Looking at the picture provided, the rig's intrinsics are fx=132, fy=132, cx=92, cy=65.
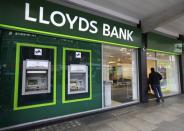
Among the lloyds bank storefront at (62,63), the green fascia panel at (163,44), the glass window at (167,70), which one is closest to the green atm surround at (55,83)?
the lloyds bank storefront at (62,63)

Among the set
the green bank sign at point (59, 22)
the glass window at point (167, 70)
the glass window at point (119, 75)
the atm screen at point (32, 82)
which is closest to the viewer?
the green bank sign at point (59, 22)

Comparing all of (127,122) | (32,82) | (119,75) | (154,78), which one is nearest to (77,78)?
(32,82)

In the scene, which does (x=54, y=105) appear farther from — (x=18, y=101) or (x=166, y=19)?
(x=166, y=19)

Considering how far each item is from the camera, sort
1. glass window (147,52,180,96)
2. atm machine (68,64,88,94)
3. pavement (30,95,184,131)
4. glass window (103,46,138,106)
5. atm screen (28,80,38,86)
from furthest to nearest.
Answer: glass window (147,52,180,96)
glass window (103,46,138,106)
atm machine (68,64,88,94)
atm screen (28,80,38,86)
pavement (30,95,184,131)

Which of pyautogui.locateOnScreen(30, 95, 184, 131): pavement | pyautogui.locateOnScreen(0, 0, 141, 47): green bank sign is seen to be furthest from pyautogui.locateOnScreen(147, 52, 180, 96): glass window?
pyautogui.locateOnScreen(30, 95, 184, 131): pavement

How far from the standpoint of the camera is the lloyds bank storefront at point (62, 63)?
3115 millimetres

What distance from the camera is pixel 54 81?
3736mm

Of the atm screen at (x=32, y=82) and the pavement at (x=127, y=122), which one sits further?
the atm screen at (x=32, y=82)

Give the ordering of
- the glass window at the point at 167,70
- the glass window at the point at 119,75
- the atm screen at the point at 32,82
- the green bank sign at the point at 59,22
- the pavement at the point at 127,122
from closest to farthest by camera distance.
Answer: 1. the green bank sign at the point at 59,22
2. the pavement at the point at 127,122
3. the atm screen at the point at 32,82
4. the glass window at the point at 119,75
5. the glass window at the point at 167,70

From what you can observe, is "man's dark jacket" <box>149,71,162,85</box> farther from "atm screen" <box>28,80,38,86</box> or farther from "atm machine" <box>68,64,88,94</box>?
"atm screen" <box>28,80,38,86</box>

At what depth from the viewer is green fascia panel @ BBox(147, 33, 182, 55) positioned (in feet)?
20.1

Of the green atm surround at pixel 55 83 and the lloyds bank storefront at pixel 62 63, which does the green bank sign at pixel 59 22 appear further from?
the green atm surround at pixel 55 83

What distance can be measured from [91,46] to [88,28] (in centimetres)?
60

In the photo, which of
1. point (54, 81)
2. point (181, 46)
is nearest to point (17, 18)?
point (54, 81)
